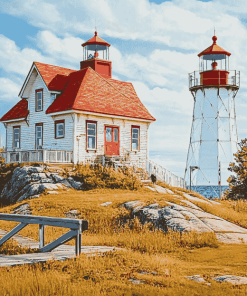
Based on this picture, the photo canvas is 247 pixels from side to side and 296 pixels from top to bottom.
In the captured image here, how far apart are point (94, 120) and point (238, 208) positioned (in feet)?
39.2

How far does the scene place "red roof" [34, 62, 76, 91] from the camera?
3111 cm

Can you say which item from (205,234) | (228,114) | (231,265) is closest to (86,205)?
(205,234)

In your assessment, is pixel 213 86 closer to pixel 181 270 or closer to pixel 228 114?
pixel 228 114

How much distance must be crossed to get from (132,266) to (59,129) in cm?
2180

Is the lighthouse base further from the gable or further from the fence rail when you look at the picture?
the fence rail

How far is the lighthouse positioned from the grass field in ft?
77.1

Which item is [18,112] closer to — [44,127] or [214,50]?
[44,127]

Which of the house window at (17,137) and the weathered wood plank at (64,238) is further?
the house window at (17,137)

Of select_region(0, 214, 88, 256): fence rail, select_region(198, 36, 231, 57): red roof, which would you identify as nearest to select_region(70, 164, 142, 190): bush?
select_region(0, 214, 88, 256): fence rail

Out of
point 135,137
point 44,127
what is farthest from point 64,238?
point 135,137

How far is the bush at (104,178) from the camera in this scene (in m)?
24.9

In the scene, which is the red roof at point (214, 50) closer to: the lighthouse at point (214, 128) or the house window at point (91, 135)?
the lighthouse at point (214, 128)

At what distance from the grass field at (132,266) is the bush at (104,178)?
8810mm

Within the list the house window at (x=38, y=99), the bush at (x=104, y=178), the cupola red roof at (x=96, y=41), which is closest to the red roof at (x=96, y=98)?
the house window at (x=38, y=99)
